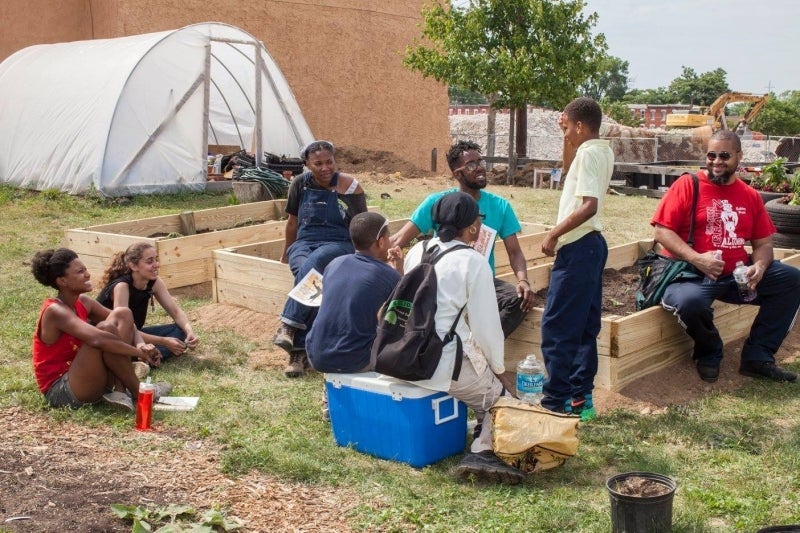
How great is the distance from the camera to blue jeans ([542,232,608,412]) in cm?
532

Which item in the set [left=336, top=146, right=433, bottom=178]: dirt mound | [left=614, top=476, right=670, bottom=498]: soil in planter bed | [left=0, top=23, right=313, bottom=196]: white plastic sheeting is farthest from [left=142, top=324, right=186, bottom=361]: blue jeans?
[left=336, top=146, right=433, bottom=178]: dirt mound

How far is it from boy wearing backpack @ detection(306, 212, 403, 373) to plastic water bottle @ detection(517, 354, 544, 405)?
115cm

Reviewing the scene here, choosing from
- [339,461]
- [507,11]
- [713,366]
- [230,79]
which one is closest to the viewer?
[339,461]

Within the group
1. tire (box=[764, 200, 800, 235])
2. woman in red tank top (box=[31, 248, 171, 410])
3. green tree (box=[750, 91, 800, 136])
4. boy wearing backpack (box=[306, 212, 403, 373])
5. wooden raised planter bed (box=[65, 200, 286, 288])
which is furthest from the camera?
green tree (box=[750, 91, 800, 136])

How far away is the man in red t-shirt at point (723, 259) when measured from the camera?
618 centimetres

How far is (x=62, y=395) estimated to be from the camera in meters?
5.61

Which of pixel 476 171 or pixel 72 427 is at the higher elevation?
pixel 476 171

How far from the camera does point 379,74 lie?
84.7 feet

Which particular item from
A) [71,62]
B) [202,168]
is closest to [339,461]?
[202,168]

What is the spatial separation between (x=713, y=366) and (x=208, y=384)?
11.6 feet

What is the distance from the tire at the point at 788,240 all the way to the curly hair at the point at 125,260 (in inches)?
254

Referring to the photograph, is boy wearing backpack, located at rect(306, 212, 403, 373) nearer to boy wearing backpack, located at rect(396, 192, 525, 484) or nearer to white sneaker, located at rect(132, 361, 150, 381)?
boy wearing backpack, located at rect(396, 192, 525, 484)

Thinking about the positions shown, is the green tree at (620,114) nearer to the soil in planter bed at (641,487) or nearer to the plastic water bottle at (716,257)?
the plastic water bottle at (716,257)

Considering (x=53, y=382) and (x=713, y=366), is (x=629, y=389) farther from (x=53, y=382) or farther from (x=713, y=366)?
(x=53, y=382)
